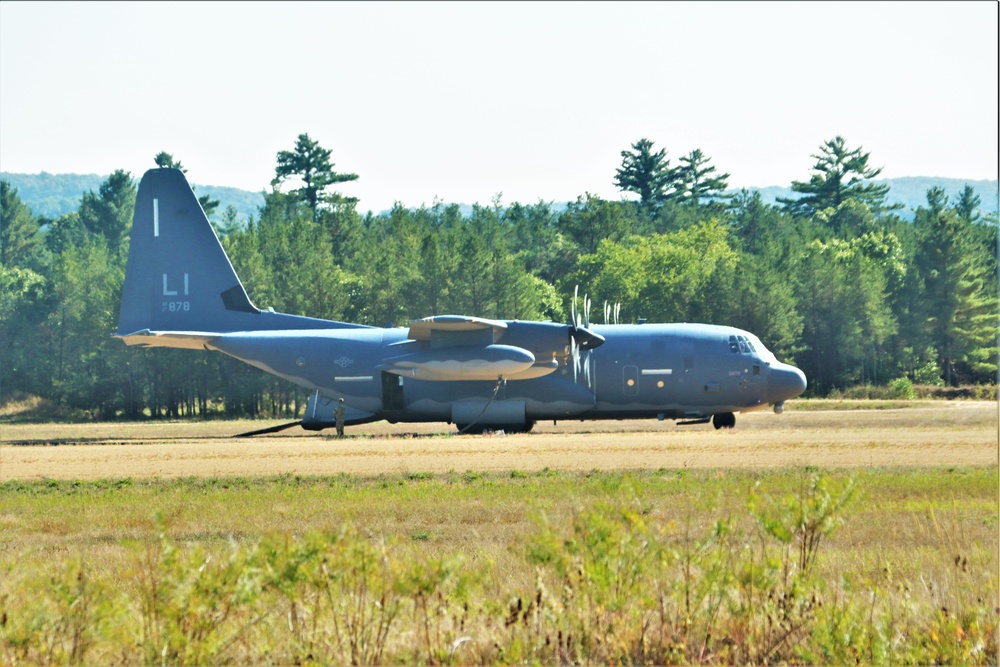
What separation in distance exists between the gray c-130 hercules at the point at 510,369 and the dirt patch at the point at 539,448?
35.8 inches

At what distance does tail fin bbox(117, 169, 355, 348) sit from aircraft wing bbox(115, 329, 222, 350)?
28.1 inches

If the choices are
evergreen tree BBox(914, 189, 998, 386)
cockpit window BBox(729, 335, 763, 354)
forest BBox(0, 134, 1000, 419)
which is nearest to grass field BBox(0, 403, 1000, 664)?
cockpit window BBox(729, 335, 763, 354)

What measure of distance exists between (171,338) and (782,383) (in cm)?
2043

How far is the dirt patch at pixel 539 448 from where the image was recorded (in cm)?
2683

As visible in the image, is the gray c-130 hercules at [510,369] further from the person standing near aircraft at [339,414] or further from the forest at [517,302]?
the forest at [517,302]

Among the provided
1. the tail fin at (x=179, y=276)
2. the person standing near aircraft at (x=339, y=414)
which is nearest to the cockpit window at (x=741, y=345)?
the person standing near aircraft at (x=339, y=414)

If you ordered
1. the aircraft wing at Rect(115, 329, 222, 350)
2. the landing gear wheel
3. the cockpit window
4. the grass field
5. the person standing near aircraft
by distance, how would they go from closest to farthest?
the grass field → the cockpit window → the landing gear wheel → the person standing near aircraft → the aircraft wing at Rect(115, 329, 222, 350)

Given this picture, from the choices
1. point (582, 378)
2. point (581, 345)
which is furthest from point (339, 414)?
point (581, 345)

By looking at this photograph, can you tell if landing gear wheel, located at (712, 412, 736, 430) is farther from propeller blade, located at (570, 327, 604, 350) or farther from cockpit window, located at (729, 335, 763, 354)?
propeller blade, located at (570, 327, 604, 350)

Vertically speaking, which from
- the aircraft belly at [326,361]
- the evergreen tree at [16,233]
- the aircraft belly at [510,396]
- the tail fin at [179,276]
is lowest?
the aircraft belly at [510,396]

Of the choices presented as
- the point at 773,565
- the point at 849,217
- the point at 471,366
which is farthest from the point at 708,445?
the point at 849,217

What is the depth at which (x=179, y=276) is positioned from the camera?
4062cm

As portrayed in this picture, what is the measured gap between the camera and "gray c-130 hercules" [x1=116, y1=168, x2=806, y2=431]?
121 feet

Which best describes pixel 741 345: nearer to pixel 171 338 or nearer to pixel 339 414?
pixel 339 414
